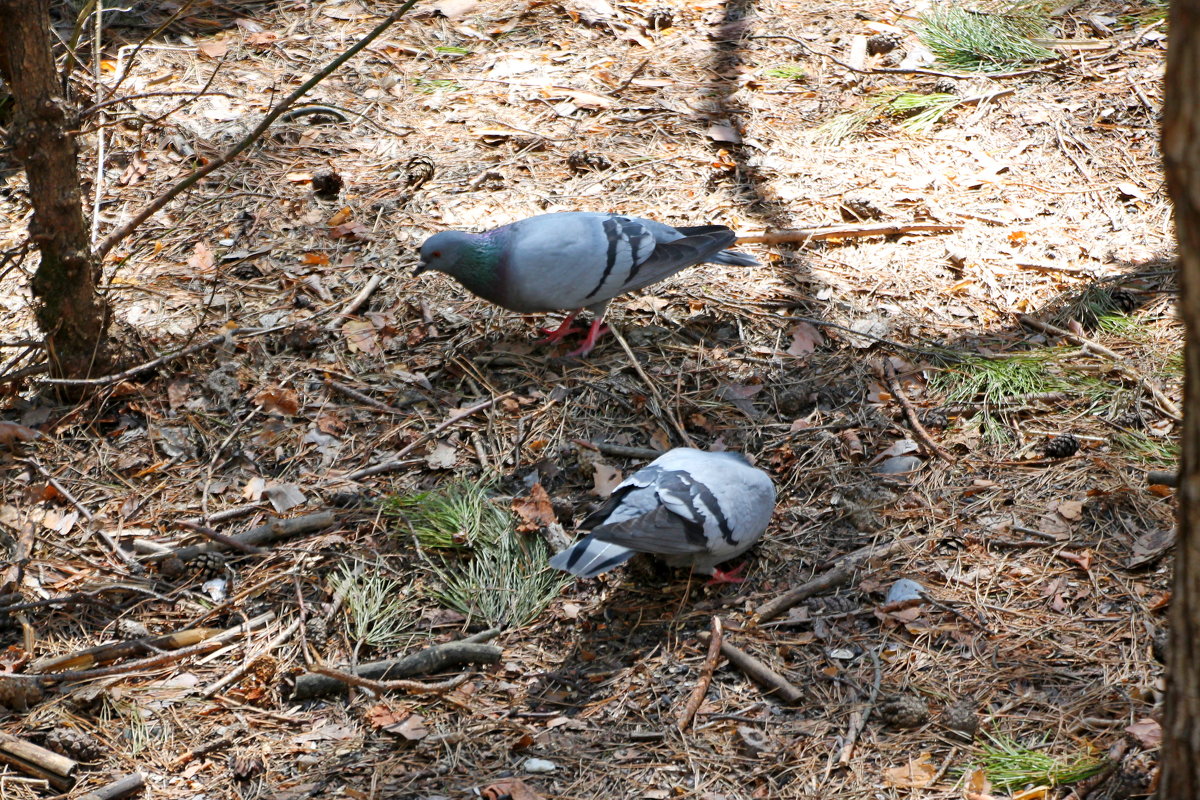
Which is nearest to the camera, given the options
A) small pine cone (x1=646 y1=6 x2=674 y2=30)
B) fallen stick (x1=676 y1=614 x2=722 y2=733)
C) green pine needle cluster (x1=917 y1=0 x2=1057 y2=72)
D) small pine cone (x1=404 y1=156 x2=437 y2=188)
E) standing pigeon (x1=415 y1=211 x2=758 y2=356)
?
fallen stick (x1=676 y1=614 x2=722 y2=733)

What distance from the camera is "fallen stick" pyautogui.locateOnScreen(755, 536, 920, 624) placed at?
3082mm

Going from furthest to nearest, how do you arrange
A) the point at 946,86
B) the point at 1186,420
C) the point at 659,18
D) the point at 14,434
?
the point at 659,18, the point at 946,86, the point at 14,434, the point at 1186,420

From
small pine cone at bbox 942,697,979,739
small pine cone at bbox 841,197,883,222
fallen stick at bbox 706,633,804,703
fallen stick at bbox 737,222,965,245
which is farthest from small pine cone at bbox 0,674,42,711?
small pine cone at bbox 841,197,883,222

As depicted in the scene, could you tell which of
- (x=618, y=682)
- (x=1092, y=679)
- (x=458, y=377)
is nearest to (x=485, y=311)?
(x=458, y=377)

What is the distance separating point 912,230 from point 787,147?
951mm

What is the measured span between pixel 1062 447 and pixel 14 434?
153 inches

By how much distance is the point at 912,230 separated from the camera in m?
4.71

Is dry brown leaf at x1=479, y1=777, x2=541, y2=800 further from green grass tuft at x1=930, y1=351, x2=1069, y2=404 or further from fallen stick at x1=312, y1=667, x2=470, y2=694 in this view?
green grass tuft at x1=930, y1=351, x2=1069, y2=404

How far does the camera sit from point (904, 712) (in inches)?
105

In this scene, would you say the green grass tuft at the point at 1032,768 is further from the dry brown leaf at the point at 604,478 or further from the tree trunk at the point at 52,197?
the tree trunk at the point at 52,197

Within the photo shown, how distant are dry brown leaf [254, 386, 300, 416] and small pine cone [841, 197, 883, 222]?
9.14ft

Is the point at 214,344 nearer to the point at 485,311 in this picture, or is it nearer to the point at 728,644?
the point at 485,311

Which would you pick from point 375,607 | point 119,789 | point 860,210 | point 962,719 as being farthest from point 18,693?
point 860,210

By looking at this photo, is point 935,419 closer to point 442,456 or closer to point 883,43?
point 442,456
